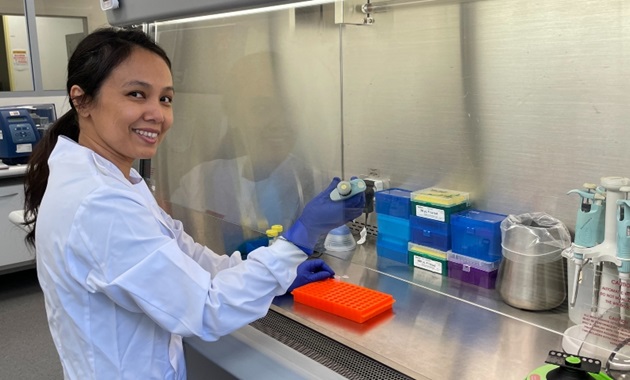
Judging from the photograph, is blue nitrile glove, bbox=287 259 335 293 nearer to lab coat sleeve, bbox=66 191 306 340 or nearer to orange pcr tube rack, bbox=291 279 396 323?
orange pcr tube rack, bbox=291 279 396 323

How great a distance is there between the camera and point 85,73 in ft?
3.49

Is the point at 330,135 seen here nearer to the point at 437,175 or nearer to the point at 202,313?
the point at 437,175

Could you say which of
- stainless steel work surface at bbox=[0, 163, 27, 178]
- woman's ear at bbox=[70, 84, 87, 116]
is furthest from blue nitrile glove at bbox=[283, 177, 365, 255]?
stainless steel work surface at bbox=[0, 163, 27, 178]

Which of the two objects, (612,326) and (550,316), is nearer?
(612,326)

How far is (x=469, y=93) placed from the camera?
4.59 ft

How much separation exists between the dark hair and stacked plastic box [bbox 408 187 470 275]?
74 centimetres

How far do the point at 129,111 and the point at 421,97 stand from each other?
800 mm

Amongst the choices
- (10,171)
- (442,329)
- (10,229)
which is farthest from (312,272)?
(10,229)

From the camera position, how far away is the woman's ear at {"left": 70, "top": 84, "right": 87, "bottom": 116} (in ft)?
3.52

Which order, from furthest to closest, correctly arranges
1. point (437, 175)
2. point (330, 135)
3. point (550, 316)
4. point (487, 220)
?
point (330, 135) → point (437, 175) → point (487, 220) → point (550, 316)

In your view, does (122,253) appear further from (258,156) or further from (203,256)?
(258,156)

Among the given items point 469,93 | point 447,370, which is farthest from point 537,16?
point 447,370

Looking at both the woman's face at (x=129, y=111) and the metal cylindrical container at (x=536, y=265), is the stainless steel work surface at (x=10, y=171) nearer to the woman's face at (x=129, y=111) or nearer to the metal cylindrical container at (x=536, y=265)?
the woman's face at (x=129, y=111)

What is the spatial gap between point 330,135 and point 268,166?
22cm
